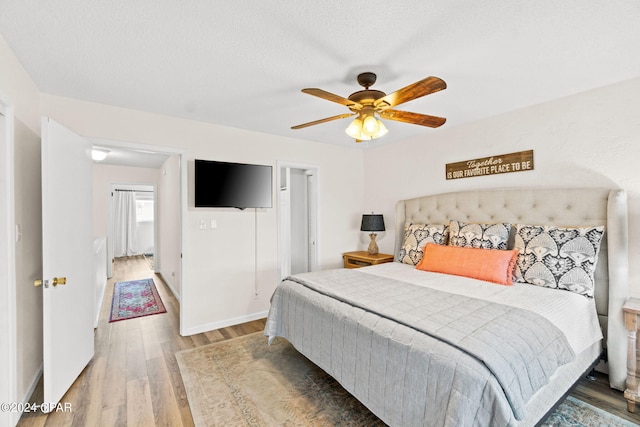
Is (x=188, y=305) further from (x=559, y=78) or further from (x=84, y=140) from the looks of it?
(x=559, y=78)

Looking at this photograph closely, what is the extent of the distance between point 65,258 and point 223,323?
1760 mm

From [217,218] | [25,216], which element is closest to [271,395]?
[217,218]

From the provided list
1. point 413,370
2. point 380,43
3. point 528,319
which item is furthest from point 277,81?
point 528,319

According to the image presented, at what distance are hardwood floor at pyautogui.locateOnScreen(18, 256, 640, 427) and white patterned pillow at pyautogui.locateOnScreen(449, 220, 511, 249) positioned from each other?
1.23m

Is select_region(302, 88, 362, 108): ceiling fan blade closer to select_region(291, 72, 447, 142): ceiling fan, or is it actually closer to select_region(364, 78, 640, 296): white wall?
select_region(291, 72, 447, 142): ceiling fan

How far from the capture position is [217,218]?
340 cm

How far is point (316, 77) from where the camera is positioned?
2.19 meters

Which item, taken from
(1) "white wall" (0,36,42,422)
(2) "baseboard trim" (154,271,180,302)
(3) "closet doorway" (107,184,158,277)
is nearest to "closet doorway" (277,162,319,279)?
(2) "baseboard trim" (154,271,180,302)

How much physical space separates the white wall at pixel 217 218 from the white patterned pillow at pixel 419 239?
1.31 m

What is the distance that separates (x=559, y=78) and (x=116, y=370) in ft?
14.3

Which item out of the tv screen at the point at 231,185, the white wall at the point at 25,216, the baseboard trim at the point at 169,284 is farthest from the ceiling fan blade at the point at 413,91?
the baseboard trim at the point at 169,284

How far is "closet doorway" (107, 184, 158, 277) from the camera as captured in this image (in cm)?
850

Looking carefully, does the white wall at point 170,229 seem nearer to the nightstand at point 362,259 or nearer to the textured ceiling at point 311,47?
the textured ceiling at point 311,47

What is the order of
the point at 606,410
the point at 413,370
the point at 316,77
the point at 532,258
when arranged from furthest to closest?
the point at 532,258
the point at 316,77
the point at 606,410
the point at 413,370
